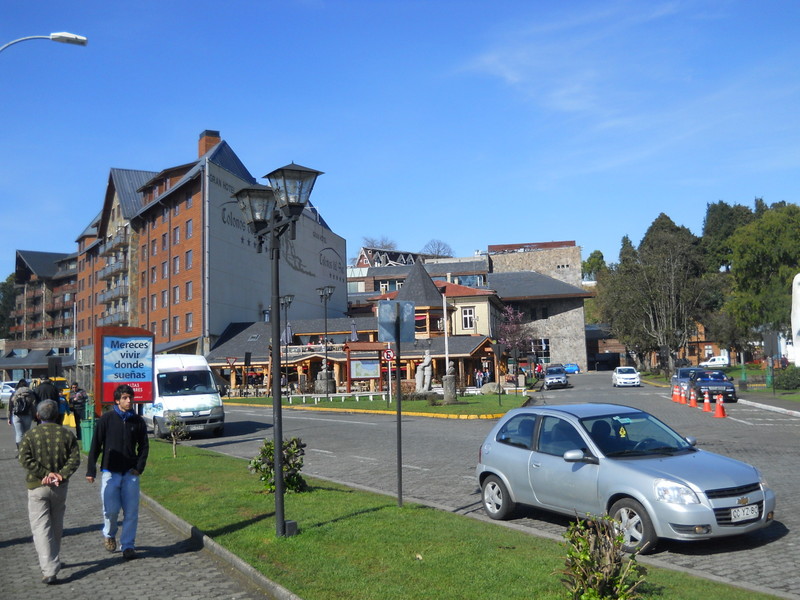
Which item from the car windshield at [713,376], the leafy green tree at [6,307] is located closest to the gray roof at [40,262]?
the leafy green tree at [6,307]

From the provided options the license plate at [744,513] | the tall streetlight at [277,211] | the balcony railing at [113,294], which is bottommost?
the license plate at [744,513]

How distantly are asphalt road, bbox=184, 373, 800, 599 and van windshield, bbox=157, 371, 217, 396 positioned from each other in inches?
64.7

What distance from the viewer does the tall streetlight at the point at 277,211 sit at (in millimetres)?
8562

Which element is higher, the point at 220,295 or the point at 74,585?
the point at 220,295

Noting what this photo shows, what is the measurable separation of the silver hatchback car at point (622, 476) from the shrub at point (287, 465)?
275 centimetres

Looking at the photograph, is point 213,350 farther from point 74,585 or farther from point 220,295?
point 74,585

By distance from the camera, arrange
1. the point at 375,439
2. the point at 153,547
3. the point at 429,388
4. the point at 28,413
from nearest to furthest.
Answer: the point at 153,547
the point at 28,413
the point at 375,439
the point at 429,388

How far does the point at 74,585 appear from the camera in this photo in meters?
7.13

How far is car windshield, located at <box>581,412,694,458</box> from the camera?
28.2 ft

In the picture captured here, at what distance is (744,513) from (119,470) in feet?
21.8

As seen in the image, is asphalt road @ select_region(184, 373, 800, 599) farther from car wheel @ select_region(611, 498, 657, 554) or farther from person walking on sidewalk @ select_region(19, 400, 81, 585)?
person walking on sidewalk @ select_region(19, 400, 81, 585)

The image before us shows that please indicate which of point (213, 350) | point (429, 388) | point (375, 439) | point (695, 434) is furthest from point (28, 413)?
point (213, 350)

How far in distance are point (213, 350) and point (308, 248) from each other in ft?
68.8

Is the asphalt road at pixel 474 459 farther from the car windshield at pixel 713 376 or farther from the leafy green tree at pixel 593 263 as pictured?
the leafy green tree at pixel 593 263
